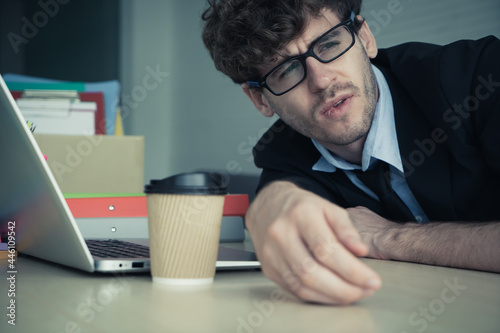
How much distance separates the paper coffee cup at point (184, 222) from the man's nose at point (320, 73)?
30.8 inches

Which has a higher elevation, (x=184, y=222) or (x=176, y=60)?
(x=176, y=60)

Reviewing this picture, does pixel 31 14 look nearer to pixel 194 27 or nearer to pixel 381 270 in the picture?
pixel 194 27

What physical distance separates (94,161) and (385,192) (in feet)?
3.81

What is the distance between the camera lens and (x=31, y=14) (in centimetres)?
566

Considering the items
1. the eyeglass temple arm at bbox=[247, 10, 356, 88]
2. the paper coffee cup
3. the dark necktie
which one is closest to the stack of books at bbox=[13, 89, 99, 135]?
the eyeglass temple arm at bbox=[247, 10, 356, 88]

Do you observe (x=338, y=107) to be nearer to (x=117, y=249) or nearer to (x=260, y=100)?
(x=260, y=100)

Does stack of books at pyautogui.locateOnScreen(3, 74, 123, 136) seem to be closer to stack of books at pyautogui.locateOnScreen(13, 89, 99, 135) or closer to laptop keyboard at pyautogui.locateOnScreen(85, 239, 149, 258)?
stack of books at pyautogui.locateOnScreen(13, 89, 99, 135)

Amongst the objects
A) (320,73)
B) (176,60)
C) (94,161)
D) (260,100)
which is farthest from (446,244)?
(176,60)

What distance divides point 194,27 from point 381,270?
2715 mm

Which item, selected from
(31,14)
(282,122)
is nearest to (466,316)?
(282,122)

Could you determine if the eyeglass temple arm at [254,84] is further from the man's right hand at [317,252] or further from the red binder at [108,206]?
the man's right hand at [317,252]

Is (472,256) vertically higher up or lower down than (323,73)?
lower down

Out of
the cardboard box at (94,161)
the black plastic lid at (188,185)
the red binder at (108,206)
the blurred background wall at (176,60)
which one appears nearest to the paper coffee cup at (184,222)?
the black plastic lid at (188,185)

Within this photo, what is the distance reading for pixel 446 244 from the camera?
0.90 metres
